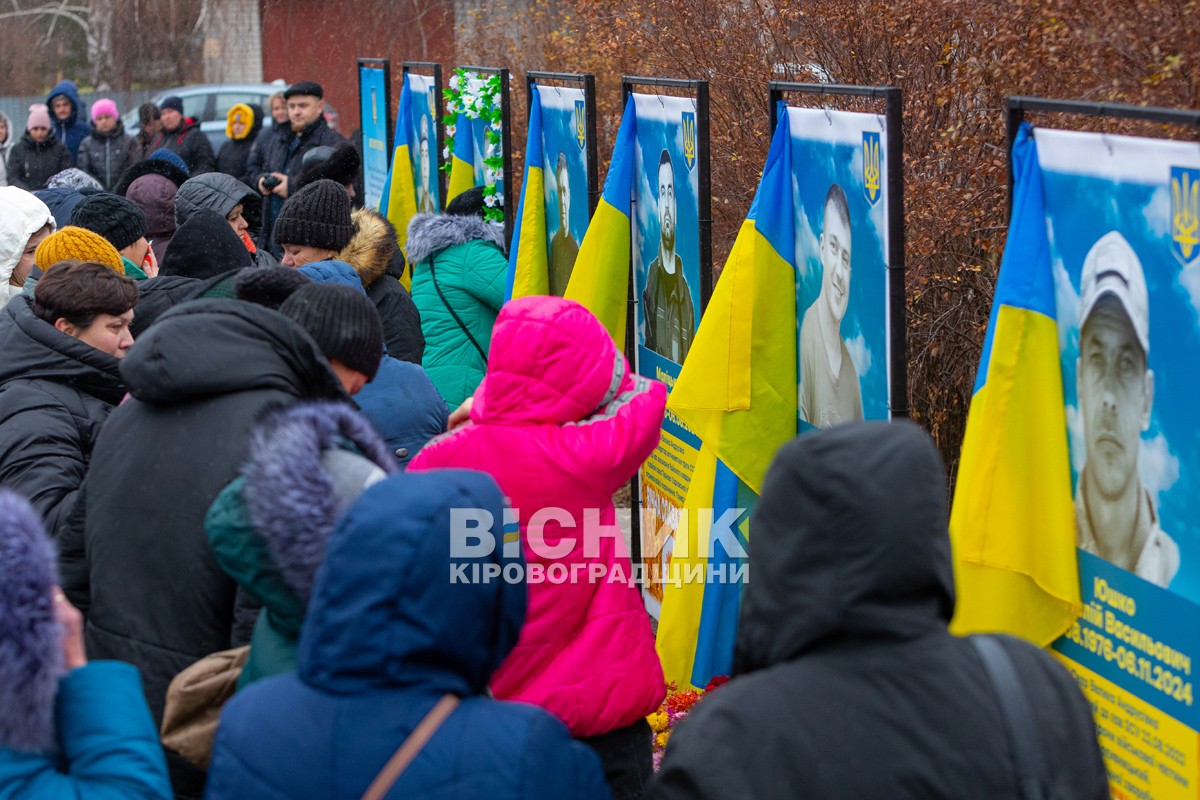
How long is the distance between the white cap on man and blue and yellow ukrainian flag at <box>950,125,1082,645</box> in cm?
13

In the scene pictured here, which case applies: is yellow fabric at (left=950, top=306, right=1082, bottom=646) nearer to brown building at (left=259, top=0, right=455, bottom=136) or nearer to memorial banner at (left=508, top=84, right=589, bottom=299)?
memorial banner at (left=508, top=84, right=589, bottom=299)

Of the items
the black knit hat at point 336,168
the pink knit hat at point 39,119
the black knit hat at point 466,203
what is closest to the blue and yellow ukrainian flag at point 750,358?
the black knit hat at point 466,203

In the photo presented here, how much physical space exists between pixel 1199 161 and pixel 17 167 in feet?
43.8

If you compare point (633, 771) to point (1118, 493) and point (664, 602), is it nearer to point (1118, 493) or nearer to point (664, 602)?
point (1118, 493)

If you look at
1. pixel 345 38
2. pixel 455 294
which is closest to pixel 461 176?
pixel 455 294

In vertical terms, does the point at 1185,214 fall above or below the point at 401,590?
above

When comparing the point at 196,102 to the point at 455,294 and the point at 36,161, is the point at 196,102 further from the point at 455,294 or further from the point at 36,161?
the point at 455,294

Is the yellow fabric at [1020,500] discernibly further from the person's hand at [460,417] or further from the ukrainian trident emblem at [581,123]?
the ukrainian trident emblem at [581,123]

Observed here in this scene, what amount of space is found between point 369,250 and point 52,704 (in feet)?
13.7

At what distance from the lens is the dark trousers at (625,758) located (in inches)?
127

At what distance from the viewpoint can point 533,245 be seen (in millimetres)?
6656

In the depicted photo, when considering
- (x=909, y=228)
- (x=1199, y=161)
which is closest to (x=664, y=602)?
(x=909, y=228)

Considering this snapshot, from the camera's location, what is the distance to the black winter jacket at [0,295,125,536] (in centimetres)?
348

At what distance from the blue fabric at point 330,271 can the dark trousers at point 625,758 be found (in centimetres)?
252
